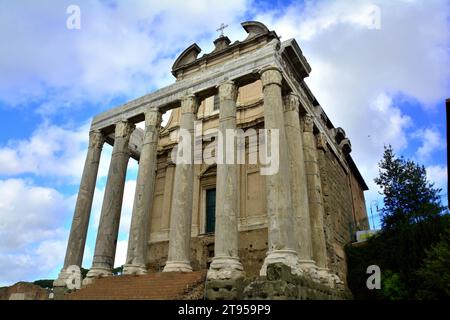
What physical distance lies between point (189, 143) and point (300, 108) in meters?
5.74

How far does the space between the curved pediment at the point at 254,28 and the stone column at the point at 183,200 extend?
7.90 m

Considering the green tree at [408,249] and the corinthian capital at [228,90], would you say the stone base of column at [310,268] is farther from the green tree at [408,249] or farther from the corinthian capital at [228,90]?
the corinthian capital at [228,90]

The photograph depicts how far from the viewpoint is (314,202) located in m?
15.2

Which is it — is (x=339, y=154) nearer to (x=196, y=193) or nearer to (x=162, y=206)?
(x=196, y=193)

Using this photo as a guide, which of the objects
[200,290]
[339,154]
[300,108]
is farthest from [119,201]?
[339,154]

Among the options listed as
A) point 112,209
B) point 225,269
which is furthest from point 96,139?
point 225,269

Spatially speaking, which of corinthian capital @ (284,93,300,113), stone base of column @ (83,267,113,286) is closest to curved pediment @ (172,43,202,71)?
corinthian capital @ (284,93,300,113)

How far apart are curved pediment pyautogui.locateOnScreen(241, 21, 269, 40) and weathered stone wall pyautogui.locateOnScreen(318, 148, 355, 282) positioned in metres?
8.15

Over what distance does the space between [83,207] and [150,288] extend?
7145 millimetres

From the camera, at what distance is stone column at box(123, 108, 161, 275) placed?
45.5 ft

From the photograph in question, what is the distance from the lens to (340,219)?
19.5 metres

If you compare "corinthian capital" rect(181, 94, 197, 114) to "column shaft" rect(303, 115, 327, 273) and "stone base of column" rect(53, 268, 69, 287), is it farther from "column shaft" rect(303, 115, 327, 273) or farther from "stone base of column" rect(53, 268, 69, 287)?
"stone base of column" rect(53, 268, 69, 287)

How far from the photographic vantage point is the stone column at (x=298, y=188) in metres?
12.9

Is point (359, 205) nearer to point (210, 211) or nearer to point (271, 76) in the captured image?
point (210, 211)
